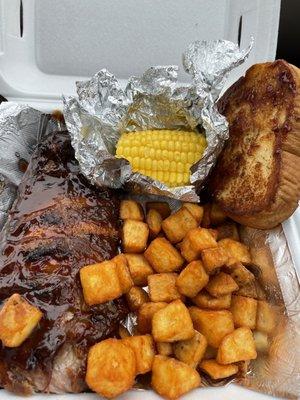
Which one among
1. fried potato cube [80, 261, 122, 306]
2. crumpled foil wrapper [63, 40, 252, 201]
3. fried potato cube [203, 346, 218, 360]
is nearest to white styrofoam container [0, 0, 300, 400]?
crumpled foil wrapper [63, 40, 252, 201]

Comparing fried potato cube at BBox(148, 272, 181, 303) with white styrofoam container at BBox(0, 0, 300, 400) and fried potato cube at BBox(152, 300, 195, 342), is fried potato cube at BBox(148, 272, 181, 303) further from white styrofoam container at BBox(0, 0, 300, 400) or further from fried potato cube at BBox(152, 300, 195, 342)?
white styrofoam container at BBox(0, 0, 300, 400)

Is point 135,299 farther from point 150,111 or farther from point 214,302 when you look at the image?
point 150,111

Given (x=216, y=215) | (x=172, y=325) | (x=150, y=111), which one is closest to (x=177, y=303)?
(x=172, y=325)

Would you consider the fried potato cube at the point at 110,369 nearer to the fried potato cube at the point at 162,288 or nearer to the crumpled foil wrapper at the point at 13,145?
the fried potato cube at the point at 162,288

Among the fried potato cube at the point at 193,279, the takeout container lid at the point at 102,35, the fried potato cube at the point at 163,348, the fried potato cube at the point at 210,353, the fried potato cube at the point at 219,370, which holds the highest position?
the takeout container lid at the point at 102,35

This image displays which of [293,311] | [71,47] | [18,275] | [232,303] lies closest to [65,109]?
[71,47]

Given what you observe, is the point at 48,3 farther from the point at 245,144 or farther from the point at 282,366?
the point at 282,366

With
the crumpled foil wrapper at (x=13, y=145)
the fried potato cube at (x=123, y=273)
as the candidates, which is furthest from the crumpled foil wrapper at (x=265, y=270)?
the fried potato cube at (x=123, y=273)
